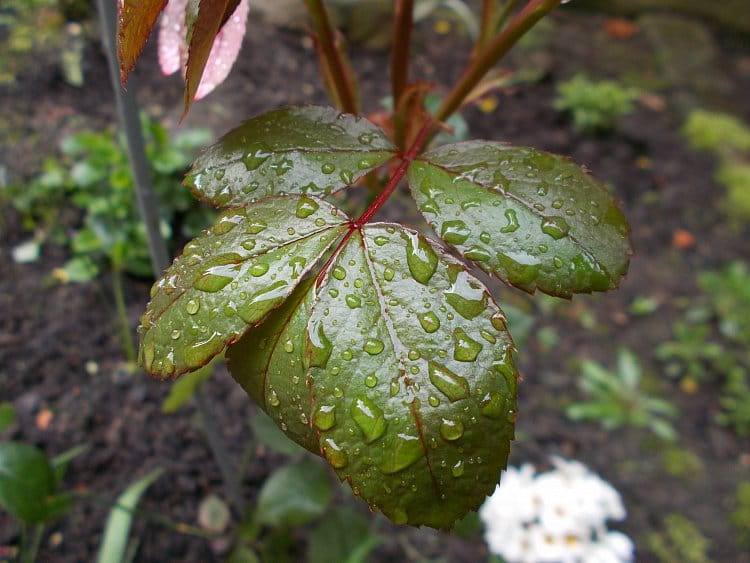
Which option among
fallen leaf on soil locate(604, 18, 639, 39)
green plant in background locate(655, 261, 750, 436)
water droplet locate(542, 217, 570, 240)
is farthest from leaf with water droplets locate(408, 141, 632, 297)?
fallen leaf on soil locate(604, 18, 639, 39)

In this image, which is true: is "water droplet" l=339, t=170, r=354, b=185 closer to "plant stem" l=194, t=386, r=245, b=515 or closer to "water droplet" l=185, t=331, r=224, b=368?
"water droplet" l=185, t=331, r=224, b=368

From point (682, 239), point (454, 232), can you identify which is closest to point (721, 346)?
point (682, 239)

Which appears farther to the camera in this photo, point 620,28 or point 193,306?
point 620,28

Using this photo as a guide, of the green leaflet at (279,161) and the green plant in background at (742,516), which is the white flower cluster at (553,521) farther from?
the green leaflet at (279,161)

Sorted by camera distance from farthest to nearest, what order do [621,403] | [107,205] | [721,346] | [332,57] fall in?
1. [721,346]
2. [621,403]
3. [107,205]
4. [332,57]

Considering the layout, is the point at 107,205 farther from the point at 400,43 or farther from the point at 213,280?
the point at 213,280

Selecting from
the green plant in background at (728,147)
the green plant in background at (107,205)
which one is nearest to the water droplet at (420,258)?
the green plant in background at (107,205)
